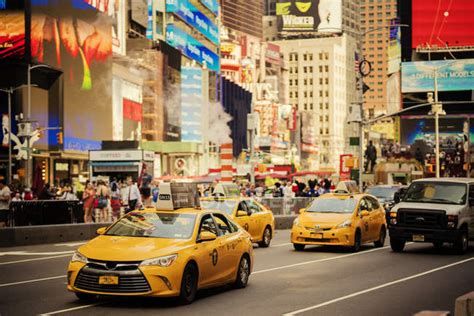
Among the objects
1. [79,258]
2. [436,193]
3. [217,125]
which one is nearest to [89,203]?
[436,193]

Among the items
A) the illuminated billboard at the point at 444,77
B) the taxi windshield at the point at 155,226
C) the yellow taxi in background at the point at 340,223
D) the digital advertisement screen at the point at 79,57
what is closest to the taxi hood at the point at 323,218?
the yellow taxi in background at the point at 340,223

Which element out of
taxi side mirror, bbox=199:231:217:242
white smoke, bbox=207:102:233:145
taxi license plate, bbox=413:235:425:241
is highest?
white smoke, bbox=207:102:233:145

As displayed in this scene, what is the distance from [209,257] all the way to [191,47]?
140849 mm

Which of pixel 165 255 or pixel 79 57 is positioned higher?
pixel 79 57

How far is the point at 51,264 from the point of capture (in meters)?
19.8

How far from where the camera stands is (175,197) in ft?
47.5

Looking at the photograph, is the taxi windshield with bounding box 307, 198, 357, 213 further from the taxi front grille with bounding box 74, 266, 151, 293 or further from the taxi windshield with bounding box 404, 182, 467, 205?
the taxi front grille with bounding box 74, 266, 151, 293

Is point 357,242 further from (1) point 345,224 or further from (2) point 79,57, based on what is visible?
(2) point 79,57

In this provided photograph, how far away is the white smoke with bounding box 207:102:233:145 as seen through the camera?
152438mm

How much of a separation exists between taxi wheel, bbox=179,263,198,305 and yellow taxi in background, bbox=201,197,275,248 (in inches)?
416

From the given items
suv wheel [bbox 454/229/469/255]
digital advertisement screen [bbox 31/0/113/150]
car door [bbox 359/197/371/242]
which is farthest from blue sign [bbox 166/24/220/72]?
suv wheel [bbox 454/229/469/255]

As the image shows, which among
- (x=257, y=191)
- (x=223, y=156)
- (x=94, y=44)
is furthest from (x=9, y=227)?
(x=94, y=44)

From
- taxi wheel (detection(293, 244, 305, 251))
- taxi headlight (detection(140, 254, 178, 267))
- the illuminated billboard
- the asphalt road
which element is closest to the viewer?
taxi headlight (detection(140, 254, 178, 267))

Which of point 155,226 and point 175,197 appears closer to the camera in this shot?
point 155,226
